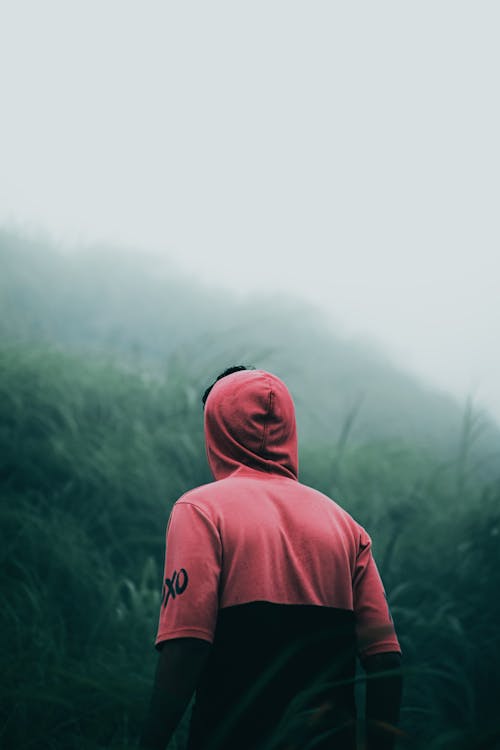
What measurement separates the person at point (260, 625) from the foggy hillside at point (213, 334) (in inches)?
150

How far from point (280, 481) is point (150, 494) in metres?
2.52

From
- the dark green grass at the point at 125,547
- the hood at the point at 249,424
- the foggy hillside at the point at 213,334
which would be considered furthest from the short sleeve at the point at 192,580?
the foggy hillside at the point at 213,334

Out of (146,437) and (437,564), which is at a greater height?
(146,437)

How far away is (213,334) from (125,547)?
2552 millimetres

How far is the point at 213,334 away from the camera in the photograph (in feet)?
18.5

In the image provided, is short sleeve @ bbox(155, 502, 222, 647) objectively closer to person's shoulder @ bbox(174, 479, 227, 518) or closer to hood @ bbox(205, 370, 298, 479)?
person's shoulder @ bbox(174, 479, 227, 518)

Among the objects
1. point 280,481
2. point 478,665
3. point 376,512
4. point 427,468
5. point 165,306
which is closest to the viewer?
point 280,481

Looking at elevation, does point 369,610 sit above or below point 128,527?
above

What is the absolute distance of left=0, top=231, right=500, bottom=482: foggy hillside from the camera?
20.4 ft

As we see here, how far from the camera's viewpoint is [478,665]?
3.17 meters

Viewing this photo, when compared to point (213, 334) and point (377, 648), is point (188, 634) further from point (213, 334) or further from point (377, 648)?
point (213, 334)

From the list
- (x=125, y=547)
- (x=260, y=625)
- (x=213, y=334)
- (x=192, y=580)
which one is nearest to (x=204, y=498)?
(x=192, y=580)

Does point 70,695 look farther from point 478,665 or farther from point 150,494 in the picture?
point 478,665

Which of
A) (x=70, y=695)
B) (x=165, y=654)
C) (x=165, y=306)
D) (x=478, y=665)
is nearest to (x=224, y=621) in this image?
(x=165, y=654)
